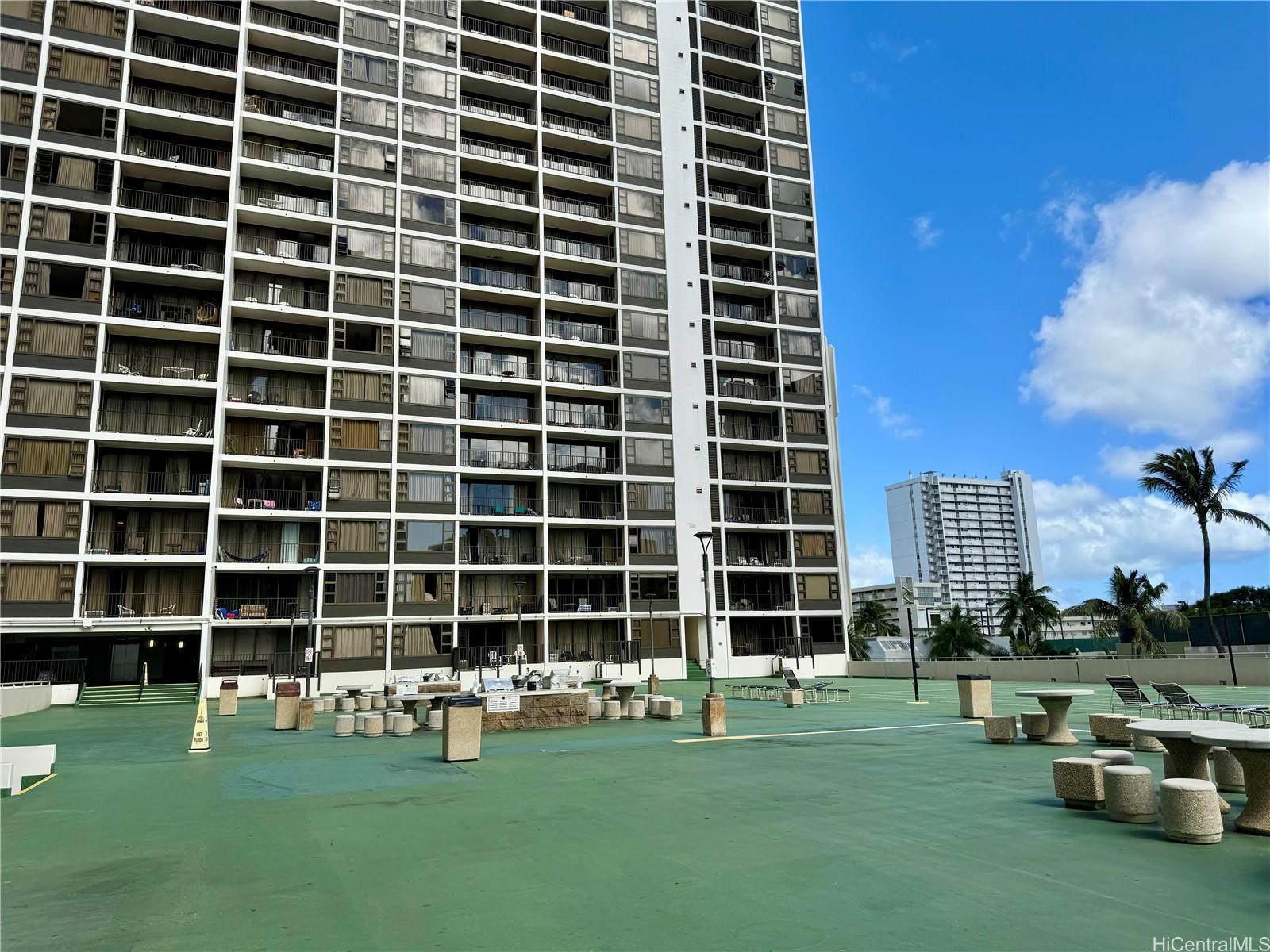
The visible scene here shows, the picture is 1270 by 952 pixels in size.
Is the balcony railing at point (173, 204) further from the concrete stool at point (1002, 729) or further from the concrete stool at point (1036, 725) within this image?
the concrete stool at point (1036, 725)

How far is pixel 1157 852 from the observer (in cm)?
772

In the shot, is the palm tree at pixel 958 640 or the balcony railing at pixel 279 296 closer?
the balcony railing at pixel 279 296

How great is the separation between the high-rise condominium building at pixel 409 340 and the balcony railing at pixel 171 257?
0.36 m

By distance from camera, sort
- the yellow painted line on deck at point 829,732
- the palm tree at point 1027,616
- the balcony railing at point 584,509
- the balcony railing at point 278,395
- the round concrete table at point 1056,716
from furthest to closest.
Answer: the palm tree at point 1027,616, the balcony railing at point 584,509, the balcony railing at point 278,395, the yellow painted line on deck at point 829,732, the round concrete table at point 1056,716

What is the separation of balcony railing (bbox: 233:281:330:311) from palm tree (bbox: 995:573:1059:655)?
53243mm

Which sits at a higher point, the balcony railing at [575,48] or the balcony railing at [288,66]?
the balcony railing at [575,48]

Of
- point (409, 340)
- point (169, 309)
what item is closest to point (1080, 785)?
point (409, 340)

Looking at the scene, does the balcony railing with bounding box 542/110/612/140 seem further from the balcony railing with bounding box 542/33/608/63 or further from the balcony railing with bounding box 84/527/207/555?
the balcony railing with bounding box 84/527/207/555

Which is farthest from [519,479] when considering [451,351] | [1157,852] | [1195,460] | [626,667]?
[1157,852]

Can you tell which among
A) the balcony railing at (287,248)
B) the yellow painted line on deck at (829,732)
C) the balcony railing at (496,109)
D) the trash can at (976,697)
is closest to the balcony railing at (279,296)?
the balcony railing at (287,248)

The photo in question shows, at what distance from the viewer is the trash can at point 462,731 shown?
14.9 meters

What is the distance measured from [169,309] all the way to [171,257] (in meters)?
2.97

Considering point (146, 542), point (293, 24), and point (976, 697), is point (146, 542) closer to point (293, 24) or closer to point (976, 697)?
point (293, 24)

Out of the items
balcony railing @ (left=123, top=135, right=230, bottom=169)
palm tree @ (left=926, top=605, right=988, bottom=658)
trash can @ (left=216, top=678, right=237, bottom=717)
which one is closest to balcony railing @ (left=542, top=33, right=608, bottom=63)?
balcony railing @ (left=123, top=135, right=230, bottom=169)
